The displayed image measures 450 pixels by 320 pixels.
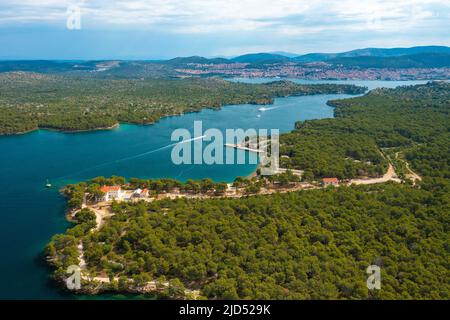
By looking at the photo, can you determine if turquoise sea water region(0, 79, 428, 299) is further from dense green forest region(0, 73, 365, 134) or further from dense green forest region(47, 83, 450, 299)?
dense green forest region(0, 73, 365, 134)

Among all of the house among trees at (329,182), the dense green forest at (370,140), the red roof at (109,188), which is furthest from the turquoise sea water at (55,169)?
the house among trees at (329,182)

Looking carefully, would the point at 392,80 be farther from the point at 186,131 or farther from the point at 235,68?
the point at 186,131

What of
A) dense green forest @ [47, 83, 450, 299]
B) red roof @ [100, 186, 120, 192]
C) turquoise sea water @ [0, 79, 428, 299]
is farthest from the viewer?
red roof @ [100, 186, 120, 192]

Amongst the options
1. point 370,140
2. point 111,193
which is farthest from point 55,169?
point 370,140

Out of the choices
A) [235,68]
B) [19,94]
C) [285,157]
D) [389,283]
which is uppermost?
[235,68]

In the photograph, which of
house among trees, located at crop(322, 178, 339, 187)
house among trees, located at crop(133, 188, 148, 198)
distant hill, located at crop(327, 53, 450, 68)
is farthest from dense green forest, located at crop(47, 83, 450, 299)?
distant hill, located at crop(327, 53, 450, 68)

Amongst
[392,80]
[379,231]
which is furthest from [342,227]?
[392,80]
